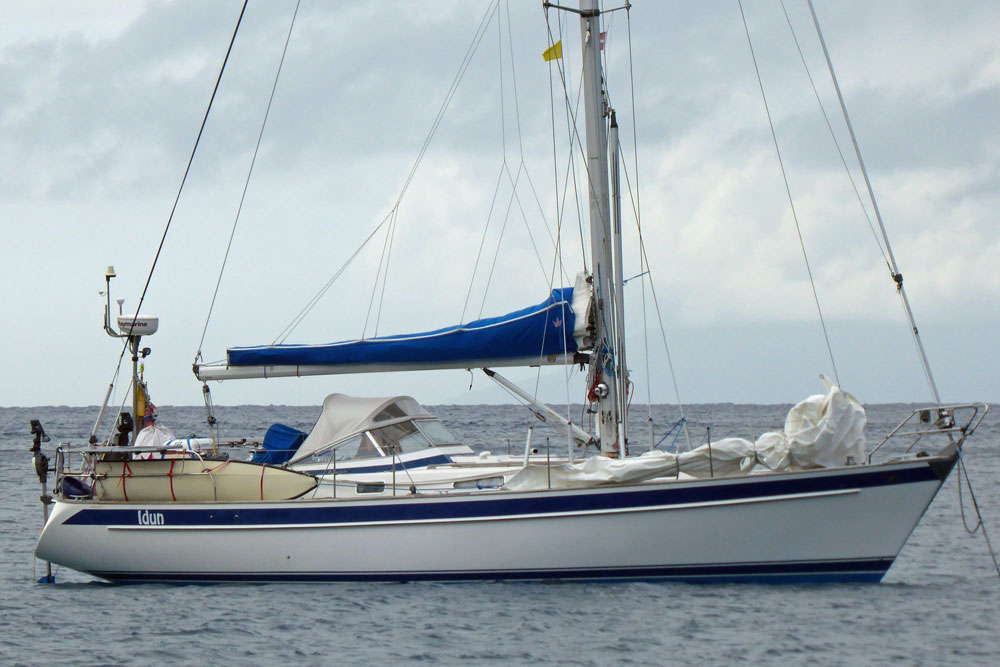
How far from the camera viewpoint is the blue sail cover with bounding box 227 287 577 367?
1422 cm

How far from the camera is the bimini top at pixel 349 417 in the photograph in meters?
15.4

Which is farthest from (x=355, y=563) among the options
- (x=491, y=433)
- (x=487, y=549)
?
(x=491, y=433)

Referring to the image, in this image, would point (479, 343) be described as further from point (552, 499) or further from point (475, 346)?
point (552, 499)

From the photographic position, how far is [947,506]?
23344 mm

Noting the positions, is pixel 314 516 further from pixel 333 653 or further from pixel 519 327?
pixel 519 327

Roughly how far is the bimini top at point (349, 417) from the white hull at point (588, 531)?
2.23 m

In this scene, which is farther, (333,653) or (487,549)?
(487,549)

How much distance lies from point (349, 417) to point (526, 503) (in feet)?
13.4

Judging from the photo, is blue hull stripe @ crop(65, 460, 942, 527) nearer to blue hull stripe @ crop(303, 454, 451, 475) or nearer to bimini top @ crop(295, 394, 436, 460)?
blue hull stripe @ crop(303, 454, 451, 475)

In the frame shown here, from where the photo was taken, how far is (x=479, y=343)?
1423cm

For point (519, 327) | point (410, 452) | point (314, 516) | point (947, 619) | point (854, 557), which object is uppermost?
point (519, 327)

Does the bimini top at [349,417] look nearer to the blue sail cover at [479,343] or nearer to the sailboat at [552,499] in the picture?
the sailboat at [552,499]

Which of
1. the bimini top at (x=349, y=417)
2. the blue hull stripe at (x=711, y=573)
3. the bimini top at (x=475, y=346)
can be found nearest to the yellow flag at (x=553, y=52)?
the bimini top at (x=475, y=346)

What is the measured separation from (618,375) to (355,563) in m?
4.33
